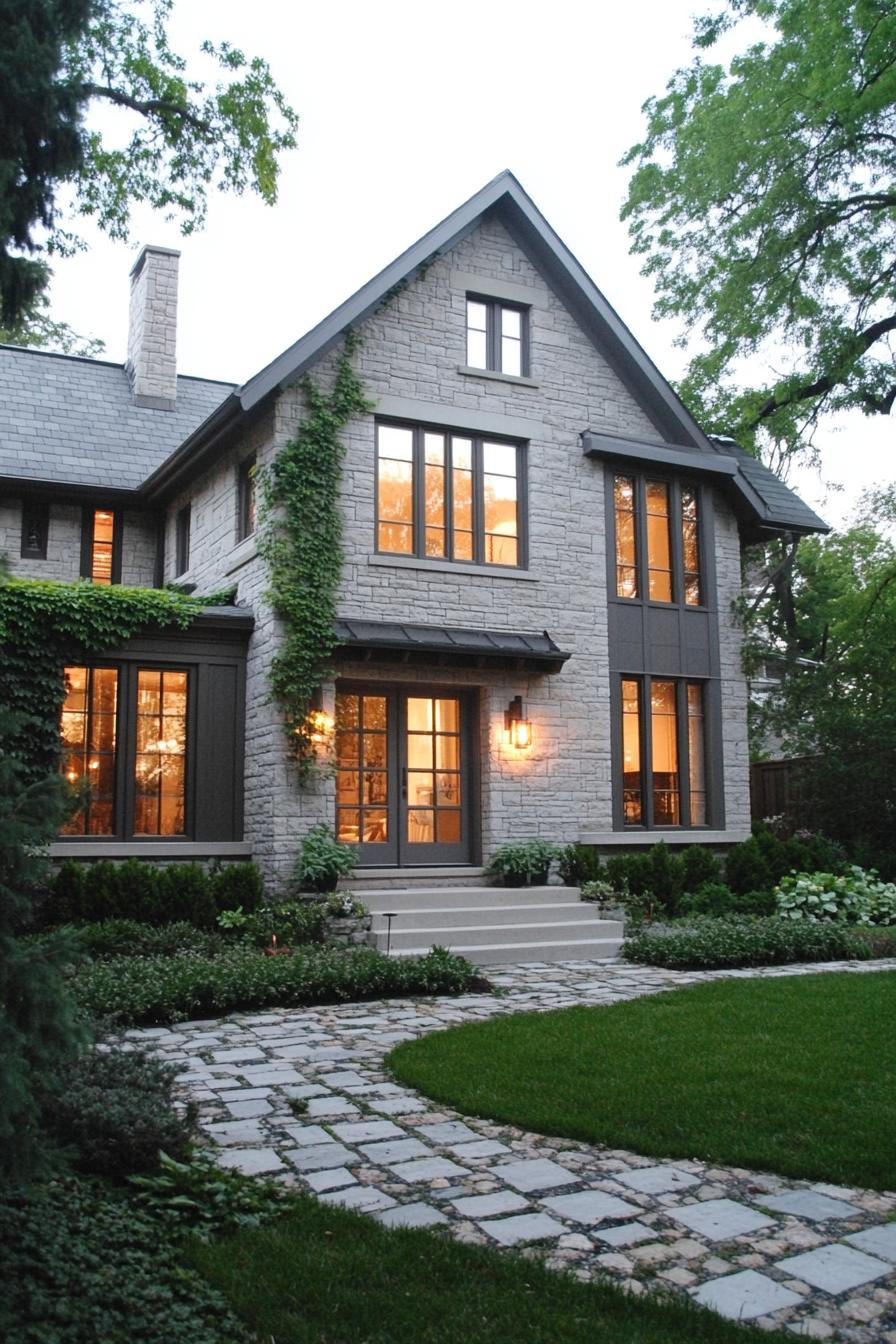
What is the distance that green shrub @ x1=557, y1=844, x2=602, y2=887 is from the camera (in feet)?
41.7

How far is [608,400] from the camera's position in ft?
47.5

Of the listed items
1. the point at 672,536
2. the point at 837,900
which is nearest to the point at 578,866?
the point at 837,900

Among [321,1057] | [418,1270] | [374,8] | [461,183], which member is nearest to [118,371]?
[461,183]

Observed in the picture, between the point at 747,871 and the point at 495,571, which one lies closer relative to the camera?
the point at 495,571

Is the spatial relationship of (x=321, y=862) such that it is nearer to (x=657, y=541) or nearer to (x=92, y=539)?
(x=657, y=541)

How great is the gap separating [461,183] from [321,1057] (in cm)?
1181

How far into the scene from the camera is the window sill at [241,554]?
12.5 meters

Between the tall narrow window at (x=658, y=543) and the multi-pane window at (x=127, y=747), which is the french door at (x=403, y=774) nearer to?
the multi-pane window at (x=127, y=747)

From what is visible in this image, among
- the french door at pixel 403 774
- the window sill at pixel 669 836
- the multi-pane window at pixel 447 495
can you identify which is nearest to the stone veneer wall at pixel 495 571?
the window sill at pixel 669 836

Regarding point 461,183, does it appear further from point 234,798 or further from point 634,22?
point 234,798

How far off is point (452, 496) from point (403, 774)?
3409mm

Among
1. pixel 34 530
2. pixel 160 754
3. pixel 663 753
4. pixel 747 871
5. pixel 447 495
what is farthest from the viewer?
pixel 34 530

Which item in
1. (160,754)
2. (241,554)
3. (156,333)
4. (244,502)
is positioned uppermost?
(156,333)

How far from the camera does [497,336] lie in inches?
551
